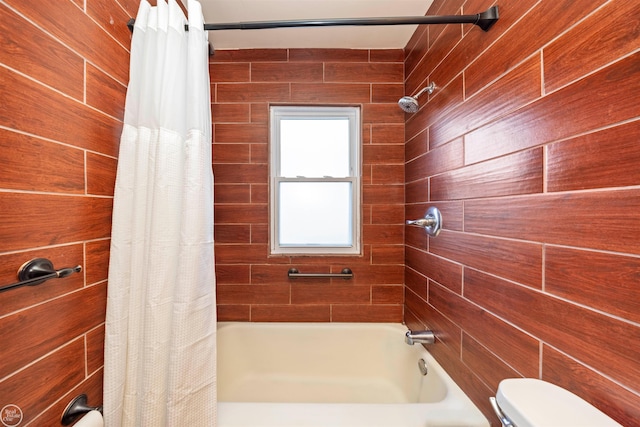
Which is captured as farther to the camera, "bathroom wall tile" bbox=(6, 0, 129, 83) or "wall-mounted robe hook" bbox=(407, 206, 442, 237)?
"wall-mounted robe hook" bbox=(407, 206, 442, 237)

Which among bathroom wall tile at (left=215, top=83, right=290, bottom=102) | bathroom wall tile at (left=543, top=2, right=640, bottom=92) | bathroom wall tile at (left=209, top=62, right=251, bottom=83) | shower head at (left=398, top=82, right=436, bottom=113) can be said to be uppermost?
bathroom wall tile at (left=209, top=62, right=251, bottom=83)

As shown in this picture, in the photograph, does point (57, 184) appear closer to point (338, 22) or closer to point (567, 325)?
point (338, 22)

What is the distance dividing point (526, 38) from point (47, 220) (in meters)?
1.44

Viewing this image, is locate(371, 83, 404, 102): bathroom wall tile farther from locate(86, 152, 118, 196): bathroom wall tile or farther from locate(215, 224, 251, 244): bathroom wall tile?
locate(86, 152, 118, 196): bathroom wall tile

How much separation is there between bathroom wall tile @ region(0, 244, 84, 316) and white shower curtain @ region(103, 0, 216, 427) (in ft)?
0.36

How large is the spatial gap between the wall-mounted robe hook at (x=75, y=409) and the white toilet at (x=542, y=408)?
3.86 feet

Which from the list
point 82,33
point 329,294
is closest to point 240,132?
point 82,33

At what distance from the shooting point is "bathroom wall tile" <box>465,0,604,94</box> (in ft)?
1.99

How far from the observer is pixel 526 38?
72 centimetres

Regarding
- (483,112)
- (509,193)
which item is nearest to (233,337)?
(509,193)

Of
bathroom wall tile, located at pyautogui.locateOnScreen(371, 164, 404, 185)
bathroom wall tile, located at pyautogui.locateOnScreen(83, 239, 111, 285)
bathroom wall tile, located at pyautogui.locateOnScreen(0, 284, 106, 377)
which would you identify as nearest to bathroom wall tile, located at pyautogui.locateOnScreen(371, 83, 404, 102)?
bathroom wall tile, located at pyautogui.locateOnScreen(371, 164, 404, 185)

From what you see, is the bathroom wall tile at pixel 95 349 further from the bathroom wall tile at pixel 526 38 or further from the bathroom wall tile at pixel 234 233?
the bathroom wall tile at pixel 526 38

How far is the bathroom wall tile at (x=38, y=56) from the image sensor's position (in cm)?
62

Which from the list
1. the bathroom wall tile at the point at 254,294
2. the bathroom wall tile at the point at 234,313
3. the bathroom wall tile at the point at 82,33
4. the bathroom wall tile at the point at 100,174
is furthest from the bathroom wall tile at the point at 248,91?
the bathroom wall tile at the point at 234,313
